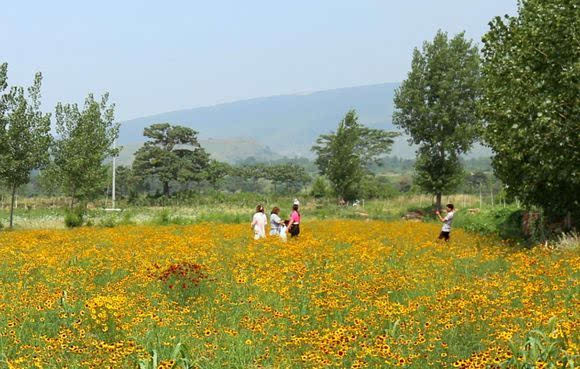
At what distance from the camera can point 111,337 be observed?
6.98 metres

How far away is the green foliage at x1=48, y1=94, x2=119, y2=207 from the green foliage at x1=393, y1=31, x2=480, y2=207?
2315 cm

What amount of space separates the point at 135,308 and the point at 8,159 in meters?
25.2

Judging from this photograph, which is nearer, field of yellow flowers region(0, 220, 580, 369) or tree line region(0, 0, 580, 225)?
field of yellow flowers region(0, 220, 580, 369)

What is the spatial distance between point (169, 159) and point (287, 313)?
265ft

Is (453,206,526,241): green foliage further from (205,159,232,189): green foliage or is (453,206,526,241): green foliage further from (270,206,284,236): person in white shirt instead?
(205,159,232,189): green foliage

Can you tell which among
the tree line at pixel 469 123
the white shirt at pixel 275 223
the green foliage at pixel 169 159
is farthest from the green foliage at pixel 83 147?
Result: the green foliage at pixel 169 159

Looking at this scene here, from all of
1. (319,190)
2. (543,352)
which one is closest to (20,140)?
(543,352)

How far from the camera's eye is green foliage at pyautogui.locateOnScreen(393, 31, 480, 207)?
4491 cm

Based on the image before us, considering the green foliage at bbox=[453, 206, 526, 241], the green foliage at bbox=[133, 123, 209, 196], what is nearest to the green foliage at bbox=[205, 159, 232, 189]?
the green foliage at bbox=[133, 123, 209, 196]

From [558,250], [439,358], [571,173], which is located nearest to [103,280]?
[439,358]

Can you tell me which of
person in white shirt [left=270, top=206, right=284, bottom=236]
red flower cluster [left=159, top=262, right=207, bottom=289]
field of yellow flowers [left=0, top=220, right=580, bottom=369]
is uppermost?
person in white shirt [left=270, top=206, right=284, bottom=236]

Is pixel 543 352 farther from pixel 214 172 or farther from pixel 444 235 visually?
pixel 214 172

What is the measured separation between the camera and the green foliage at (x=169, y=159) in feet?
279

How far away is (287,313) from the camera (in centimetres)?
781
